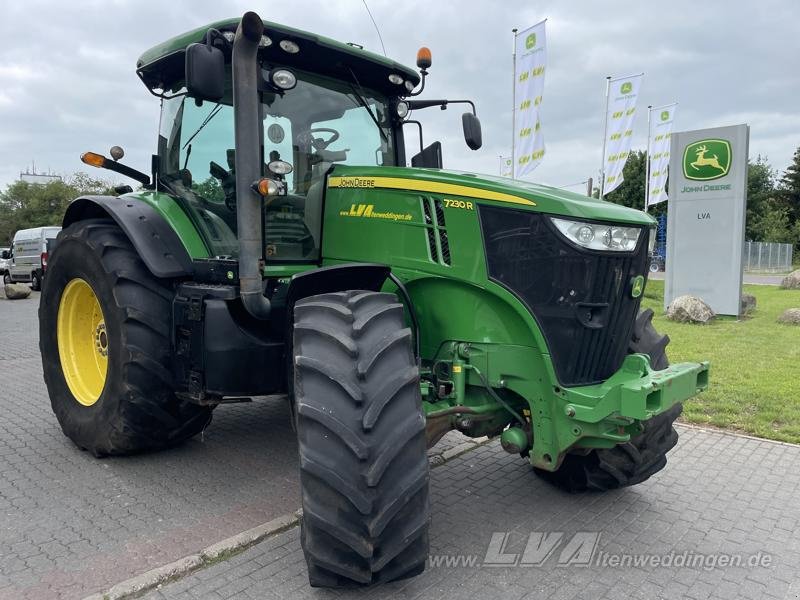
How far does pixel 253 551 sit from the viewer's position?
10.2ft

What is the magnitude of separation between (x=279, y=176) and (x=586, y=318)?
202cm

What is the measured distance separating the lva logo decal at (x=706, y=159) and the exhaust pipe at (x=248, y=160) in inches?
471

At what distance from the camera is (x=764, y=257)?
32.8m

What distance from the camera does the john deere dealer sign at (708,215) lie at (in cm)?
1232

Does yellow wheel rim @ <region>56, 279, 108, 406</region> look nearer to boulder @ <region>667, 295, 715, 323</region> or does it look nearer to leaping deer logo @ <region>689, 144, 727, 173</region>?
boulder @ <region>667, 295, 715, 323</region>

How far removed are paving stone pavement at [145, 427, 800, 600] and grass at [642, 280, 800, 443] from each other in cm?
94

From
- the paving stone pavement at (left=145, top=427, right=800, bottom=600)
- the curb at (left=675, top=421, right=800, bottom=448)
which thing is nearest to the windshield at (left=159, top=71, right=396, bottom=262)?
the paving stone pavement at (left=145, top=427, right=800, bottom=600)

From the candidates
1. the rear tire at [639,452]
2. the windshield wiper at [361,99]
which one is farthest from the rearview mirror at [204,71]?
the rear tire at [639,452]

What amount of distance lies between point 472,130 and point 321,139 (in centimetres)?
124

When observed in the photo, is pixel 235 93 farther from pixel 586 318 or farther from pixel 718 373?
pixel 718 373

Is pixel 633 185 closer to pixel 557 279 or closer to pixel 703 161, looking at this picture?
pixel 703 161

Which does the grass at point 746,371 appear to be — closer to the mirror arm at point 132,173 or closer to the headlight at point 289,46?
the headlight at point 289,46

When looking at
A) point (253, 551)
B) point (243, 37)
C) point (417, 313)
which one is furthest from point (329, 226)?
point (253, 551)

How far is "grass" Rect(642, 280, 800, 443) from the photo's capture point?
5473 mm
